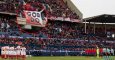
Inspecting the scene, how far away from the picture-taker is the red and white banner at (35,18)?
61.7 m

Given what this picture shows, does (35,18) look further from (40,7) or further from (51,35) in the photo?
(51,35)

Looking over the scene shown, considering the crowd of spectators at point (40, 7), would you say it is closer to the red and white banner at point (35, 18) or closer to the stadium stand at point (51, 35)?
the stadium stand at point (51, 35)

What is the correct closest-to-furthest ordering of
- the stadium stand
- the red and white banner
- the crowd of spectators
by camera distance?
the stadium stand
the crowd of spectators
the red and white banner

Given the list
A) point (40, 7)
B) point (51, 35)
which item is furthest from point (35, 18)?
point (51, 35)

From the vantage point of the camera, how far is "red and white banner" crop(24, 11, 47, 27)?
61.7m

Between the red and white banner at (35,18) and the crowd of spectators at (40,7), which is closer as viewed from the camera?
the crowd of spectators at (40,7)

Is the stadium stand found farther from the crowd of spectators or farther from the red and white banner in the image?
the red and white banner

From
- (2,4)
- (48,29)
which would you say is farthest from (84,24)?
(2,4)

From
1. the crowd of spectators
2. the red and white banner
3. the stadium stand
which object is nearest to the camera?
the stadium stand

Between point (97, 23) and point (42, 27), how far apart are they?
56.5 ft

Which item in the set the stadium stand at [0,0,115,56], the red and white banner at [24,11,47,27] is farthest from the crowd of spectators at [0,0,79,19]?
the red and white banner at [24,11,47,27]

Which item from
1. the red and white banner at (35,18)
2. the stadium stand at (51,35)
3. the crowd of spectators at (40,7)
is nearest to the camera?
the stadium stand at (51,35)

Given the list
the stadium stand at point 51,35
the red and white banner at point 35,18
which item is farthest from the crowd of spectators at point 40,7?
the red and white banner at point 35,18

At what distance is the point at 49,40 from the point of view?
59312 mm
